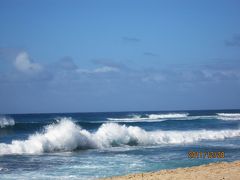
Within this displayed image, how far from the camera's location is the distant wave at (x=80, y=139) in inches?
824

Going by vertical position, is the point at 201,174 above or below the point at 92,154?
above

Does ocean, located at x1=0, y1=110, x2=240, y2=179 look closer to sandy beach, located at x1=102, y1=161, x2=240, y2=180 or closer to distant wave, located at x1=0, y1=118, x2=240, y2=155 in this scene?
distant wave, located at x1=0, y1=118, x2=240, y2=155

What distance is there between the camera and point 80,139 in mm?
23172

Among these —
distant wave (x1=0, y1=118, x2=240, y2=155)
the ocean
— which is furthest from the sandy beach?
distant wave (x1=0, y1=118, x2=240, y2=155)

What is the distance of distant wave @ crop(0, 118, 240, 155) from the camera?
20938mm

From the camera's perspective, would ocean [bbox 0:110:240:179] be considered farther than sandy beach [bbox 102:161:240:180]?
Yes
